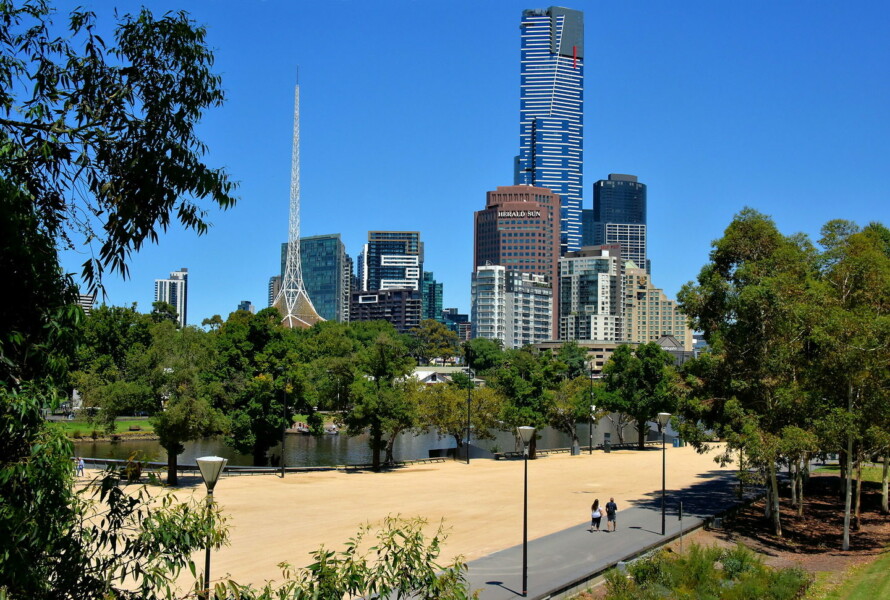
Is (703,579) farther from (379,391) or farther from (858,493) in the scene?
(379,391)

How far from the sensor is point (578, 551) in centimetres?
2709

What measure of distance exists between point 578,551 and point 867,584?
29.9ft

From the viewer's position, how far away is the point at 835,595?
23.6m

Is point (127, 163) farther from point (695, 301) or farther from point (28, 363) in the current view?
point (695, 301)

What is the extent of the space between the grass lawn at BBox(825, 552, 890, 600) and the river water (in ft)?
106

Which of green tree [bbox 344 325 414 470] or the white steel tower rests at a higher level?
the white steel tower

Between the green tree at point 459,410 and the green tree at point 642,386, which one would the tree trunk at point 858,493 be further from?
the green tree at point 642,386

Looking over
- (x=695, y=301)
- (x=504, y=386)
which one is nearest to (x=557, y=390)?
(x=504, y=386)

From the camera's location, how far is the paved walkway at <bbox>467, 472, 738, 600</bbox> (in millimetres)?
22375

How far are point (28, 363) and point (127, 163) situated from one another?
2.45m

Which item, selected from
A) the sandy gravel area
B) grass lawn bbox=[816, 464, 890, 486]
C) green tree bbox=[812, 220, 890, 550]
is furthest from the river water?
green tree bbox=[812, 220, 890, 550]

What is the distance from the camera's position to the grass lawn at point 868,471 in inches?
2005

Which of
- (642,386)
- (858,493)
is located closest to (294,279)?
(642,386)

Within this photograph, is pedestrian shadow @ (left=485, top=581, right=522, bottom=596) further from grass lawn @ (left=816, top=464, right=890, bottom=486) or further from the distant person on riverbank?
grass lawn @ (left=816, top=464, right=890, bottom=486)
